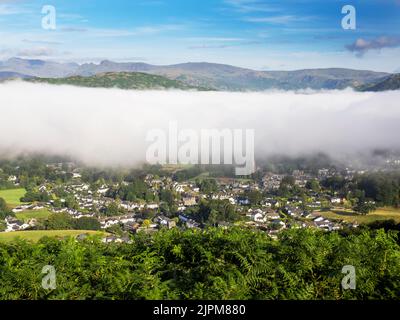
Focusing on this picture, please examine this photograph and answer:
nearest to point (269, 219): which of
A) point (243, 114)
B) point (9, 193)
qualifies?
point (9, 193)

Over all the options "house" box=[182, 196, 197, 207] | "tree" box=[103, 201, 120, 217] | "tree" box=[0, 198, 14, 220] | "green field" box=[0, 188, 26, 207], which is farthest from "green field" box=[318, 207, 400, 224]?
"green field" box=[0, 188, 26, 207]

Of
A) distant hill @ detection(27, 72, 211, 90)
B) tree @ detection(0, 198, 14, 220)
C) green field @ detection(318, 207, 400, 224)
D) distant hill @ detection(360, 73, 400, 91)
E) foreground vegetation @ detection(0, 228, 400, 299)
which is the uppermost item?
distant hill @ detection(27, 72, 211, 90)

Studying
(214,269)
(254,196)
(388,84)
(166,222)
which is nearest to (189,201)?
(254,196)

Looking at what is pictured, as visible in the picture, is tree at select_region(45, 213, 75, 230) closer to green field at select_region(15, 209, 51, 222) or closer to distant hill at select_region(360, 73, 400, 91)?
green field at select_region(15, 209, 51, 222)

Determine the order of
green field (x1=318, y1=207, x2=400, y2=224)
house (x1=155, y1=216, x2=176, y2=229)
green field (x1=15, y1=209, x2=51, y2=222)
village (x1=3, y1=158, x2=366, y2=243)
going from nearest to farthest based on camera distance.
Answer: house (x1=155, y1=216, x2=176, y2=229)
green field (x1=318, y1=207, x2=400, y2=224)
village (x1=3, y1=158, x2=366, y2=243)
green field (x1=15, y1=209, x2=51, y2=222)

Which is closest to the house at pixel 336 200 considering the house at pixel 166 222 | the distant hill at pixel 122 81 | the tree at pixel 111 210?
the house at pixel 166 222
